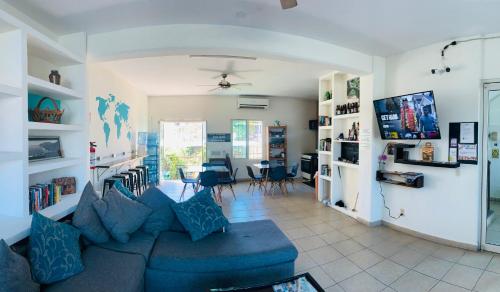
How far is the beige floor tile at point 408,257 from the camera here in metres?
2.69

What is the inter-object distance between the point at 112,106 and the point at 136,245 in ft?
11.7

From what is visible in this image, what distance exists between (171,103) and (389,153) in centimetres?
612

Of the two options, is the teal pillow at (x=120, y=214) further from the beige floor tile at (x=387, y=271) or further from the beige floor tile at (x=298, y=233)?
the beige floor tile at (x=387, y=271)

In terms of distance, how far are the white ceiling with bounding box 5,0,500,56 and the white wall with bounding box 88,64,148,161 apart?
4.59 ft

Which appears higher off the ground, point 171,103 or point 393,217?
point 171,103

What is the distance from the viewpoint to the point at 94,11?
2.34 m

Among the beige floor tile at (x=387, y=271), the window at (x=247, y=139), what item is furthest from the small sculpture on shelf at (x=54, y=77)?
the window at (x=247, y=139)

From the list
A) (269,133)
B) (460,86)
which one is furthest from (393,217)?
(269,133)

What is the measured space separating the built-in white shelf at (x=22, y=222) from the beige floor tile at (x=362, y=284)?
2.78m

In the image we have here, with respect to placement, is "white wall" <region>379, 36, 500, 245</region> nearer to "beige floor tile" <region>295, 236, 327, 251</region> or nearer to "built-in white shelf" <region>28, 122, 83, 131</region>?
"beige floor tile" <region>295, 236, 327, 251</region>

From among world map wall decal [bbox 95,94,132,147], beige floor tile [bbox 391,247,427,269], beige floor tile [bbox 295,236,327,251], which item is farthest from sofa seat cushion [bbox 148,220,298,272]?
world map wall decal [bbox 95,94,132,147]

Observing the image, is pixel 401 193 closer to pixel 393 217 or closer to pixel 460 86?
pixel 393 217

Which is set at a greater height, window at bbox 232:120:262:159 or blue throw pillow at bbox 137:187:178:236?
window at bbox 232:120:262:159

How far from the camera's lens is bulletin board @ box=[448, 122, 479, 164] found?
294cm
